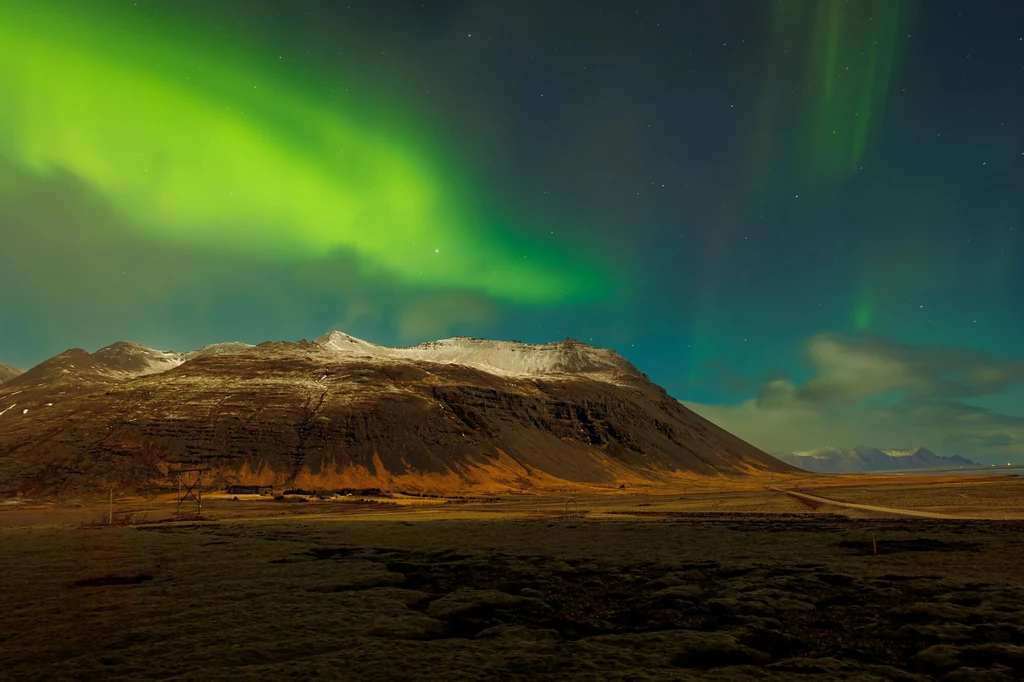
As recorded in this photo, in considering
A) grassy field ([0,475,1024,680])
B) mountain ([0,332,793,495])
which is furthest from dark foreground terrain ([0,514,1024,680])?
mountain ([0,332,793,495])

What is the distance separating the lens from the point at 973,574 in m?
23.1

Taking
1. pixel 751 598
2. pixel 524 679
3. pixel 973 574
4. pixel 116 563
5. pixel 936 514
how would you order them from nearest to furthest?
pixel 524 679 < pixel 751 598 < pixel 973 574 < pixel 116 563 < pixel 936 514

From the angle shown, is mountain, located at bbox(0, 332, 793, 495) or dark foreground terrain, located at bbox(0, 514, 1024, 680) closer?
dark foreground terrain, located at bbox(0, 514, 1024, 680)

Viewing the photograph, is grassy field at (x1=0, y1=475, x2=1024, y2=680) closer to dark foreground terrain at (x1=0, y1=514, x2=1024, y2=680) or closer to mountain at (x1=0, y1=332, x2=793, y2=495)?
dark foreground terrain at (x1=0, y1=514, x2=1024, y2=680)

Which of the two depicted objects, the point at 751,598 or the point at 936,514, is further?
the point at 936,514

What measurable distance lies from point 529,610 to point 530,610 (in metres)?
0.03

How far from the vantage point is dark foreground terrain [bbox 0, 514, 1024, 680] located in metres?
12.9

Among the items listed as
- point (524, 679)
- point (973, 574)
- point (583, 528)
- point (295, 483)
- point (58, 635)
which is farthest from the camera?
point (295, 483)

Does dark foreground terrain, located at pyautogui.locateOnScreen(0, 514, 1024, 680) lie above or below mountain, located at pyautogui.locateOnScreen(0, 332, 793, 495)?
below

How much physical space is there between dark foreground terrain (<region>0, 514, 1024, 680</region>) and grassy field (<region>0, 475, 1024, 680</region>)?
9cm

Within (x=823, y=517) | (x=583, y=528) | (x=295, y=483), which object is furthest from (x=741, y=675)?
(x=295, y=483)

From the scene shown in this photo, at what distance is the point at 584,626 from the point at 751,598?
6.91 metres

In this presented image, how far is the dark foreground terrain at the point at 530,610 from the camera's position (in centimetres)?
1292

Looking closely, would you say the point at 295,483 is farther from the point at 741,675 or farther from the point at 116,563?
the point at 741,675
